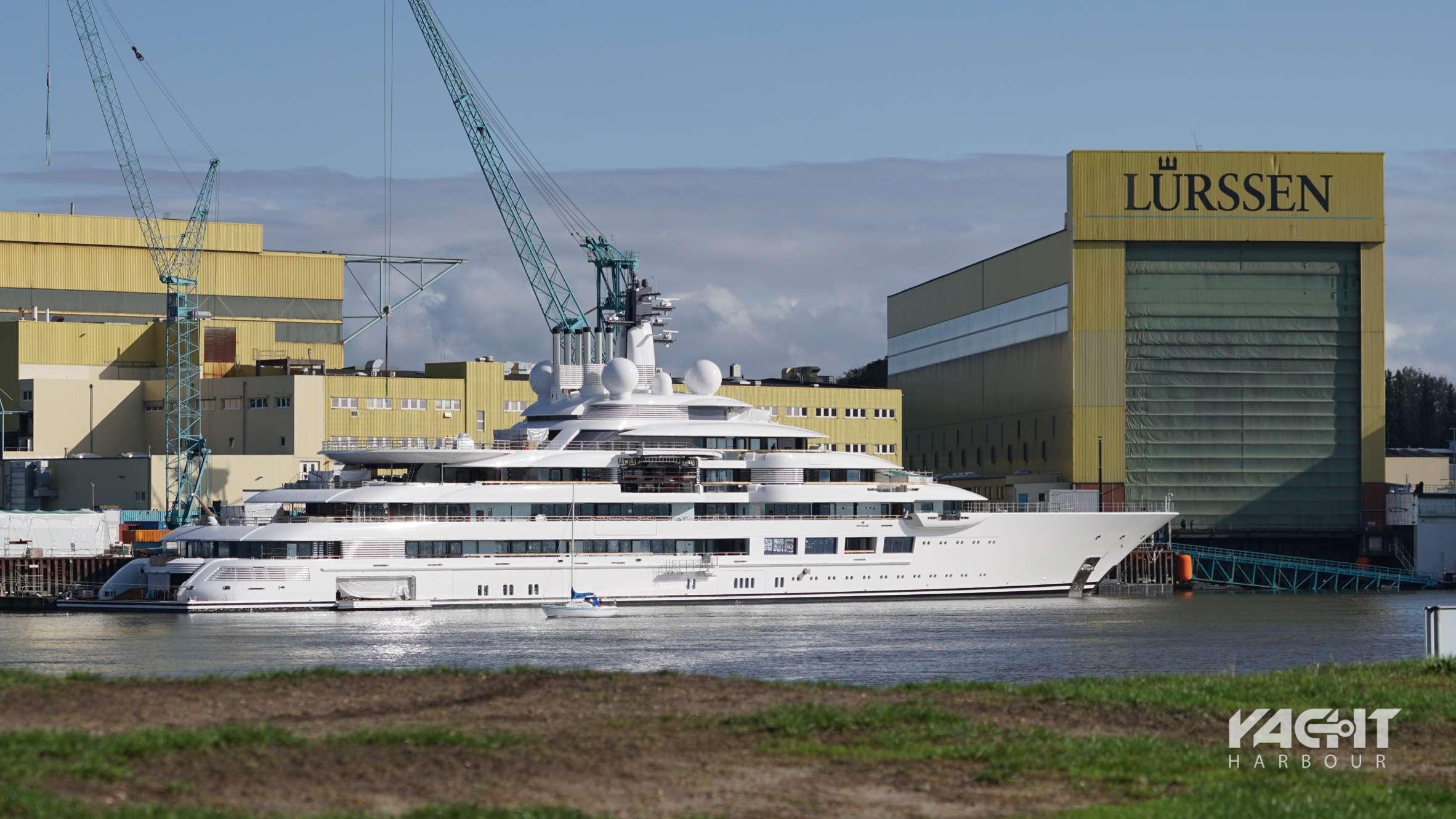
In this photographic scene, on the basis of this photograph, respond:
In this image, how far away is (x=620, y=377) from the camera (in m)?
81.6

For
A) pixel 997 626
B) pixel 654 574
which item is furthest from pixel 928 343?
pixel 997 626

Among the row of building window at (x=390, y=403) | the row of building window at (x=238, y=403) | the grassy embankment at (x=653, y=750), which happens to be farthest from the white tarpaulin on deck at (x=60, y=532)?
the grassy embankment at (x=653, y=750)

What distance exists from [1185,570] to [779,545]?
104ft

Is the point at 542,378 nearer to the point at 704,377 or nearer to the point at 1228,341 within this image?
the point at 704,377

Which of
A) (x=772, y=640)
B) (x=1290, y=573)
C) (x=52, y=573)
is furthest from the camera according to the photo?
(x=1290, y=573)

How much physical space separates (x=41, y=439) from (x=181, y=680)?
297 feet

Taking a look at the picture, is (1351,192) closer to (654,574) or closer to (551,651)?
(654,574)

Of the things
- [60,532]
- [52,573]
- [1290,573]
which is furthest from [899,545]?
[1290,573]

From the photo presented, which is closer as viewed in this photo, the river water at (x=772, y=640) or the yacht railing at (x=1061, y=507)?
the river water at (x=772, y=640)

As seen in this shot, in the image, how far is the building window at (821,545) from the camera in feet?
261

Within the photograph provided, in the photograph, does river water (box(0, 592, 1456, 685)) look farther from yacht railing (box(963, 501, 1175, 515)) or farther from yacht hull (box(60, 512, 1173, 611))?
yacht railing (box(963, 501, 1175, 515))

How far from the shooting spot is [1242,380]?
116 m

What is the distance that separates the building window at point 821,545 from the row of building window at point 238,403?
131 ft

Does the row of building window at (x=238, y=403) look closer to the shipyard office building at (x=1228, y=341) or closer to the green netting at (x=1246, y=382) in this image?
the shipyard office building at (x=1228, y=341)
